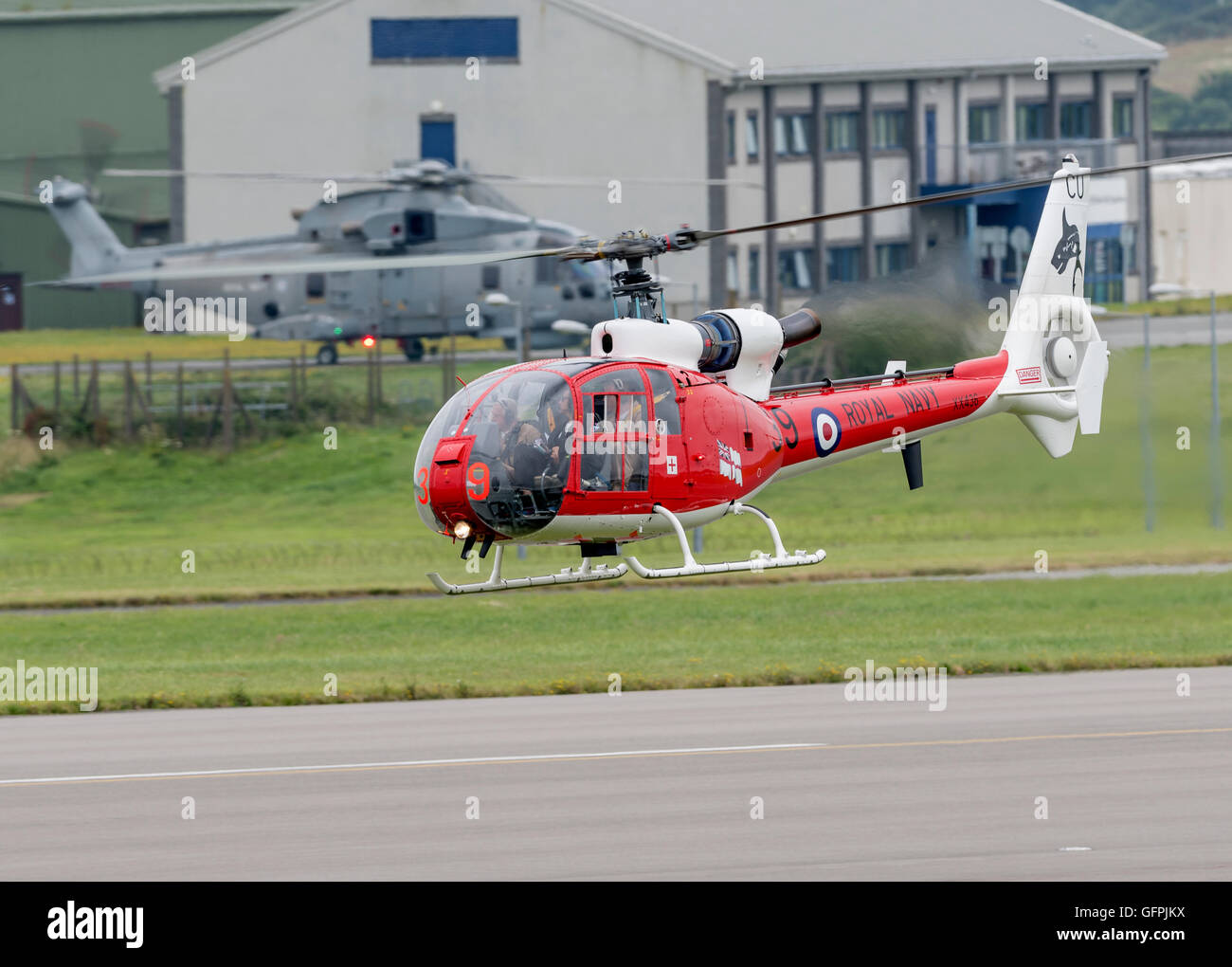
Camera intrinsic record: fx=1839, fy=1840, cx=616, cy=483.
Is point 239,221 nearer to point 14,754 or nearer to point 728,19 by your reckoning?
point 728,19

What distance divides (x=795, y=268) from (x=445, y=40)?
12456 millimetres

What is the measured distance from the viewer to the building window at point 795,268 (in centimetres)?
5534

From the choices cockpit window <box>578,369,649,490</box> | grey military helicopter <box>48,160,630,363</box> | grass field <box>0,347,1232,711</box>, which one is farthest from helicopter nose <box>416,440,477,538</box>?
grey military helicopter <box>48,160,630,363</box>

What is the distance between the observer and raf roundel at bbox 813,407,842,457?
1727 cm

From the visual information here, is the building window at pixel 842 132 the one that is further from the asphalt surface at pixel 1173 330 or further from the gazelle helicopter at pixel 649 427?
the gazelle helicopter at pixel 649 427

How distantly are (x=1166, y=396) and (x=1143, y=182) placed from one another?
2724 cm

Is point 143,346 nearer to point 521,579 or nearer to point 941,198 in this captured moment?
point 521,579

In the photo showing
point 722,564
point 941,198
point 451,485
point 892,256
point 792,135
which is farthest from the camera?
point 892,256

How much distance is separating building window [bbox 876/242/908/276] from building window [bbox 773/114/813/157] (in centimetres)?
374

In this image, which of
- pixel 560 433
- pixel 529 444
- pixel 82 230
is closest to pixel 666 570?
pixel 560 433

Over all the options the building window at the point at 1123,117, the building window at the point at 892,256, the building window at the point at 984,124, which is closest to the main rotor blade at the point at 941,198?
the building window at the point at 892,256

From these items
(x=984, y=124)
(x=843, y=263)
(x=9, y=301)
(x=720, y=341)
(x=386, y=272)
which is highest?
(x=984, y=124)

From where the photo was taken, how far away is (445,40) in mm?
51312
